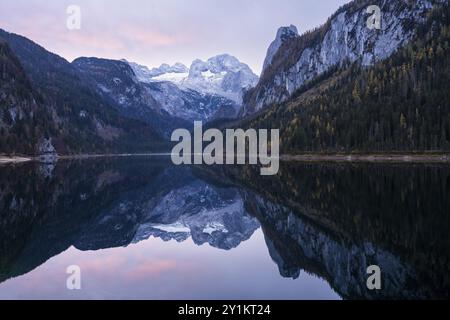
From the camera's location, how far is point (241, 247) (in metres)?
37.8

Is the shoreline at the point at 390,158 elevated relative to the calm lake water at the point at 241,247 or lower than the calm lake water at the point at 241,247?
elevated

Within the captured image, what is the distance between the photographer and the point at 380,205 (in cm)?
5084

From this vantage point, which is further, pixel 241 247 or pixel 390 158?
pixel 390 158

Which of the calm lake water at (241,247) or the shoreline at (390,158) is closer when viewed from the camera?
the calm lake water at (241,247)

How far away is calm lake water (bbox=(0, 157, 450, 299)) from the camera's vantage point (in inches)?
974

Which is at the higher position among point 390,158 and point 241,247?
point 390,158

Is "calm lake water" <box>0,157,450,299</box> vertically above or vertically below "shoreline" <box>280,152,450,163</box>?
below

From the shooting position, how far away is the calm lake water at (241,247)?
81.1ft

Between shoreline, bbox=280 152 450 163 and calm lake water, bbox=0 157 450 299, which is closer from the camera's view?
calm lake water, bbox=0 157 450 299

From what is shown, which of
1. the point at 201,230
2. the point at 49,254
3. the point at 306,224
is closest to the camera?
the point at 49,254

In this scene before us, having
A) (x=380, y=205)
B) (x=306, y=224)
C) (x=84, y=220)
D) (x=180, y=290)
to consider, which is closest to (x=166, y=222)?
(x=84, y=220)
